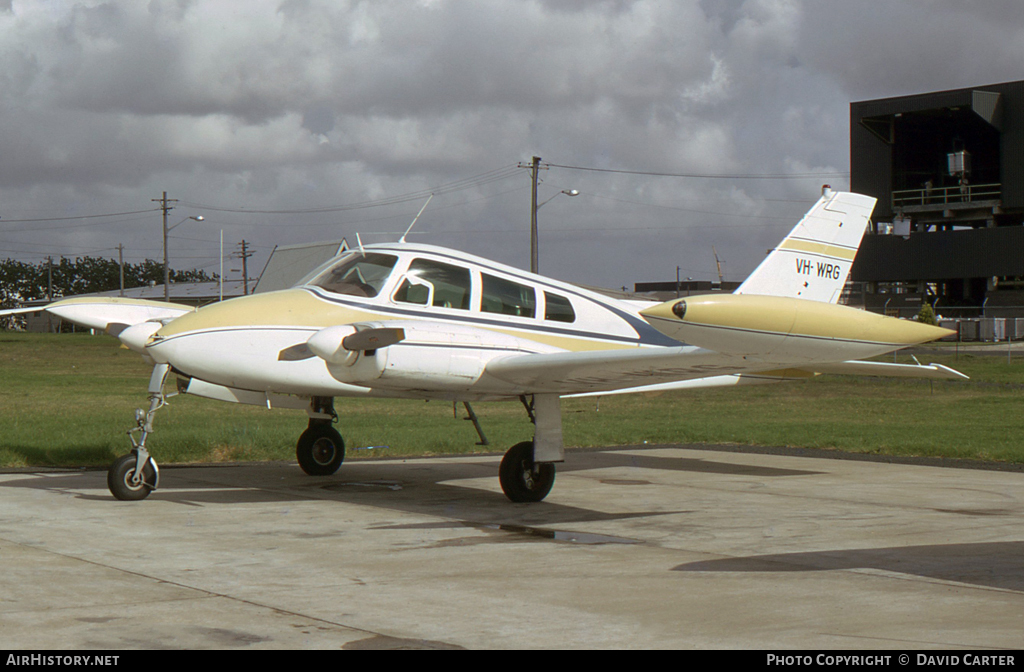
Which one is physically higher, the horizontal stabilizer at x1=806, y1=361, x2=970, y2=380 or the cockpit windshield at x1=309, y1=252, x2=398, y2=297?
the cockpit windshield at x1=309, y1=252, x2=398, y2=297

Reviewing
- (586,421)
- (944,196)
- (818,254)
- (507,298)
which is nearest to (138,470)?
(507,298)

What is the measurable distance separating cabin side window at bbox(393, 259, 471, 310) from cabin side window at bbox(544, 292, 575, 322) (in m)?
1.10

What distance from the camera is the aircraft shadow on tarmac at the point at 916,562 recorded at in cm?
693

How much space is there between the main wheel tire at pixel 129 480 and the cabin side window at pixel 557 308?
15.4 ft

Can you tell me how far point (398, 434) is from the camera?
19.5 m

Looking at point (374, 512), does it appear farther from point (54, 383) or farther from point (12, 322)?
point (12, 322)

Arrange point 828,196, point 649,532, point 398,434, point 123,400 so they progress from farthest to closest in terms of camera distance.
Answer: point 123,400, point 398,434, point 828,196, point 649,532

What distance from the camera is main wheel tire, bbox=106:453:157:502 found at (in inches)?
406

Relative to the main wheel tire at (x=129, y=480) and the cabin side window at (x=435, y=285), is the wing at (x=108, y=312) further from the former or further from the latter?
the cabin side window at (x=435, y=285)

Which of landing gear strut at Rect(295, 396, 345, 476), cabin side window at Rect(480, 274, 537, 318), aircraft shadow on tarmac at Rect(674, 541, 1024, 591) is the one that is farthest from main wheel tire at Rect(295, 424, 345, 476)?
aircraft shadow on tarmac at Rect(674, 541, 1024, 591)

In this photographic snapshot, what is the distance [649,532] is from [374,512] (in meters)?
2.92

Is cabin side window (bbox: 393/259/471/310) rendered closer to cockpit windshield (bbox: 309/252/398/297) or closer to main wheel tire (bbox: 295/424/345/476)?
cockpit windshield (bbox: 309/252/398/297)

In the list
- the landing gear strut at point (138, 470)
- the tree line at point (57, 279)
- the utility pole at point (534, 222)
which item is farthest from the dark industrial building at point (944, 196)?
the tree line at point (57, 279)
